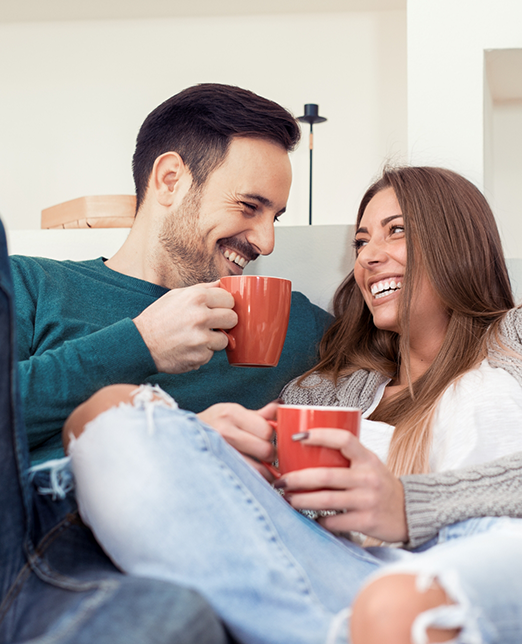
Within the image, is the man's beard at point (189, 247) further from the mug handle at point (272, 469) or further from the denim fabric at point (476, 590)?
the denim fabric at point (476, 590)

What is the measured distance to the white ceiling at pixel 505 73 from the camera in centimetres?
157

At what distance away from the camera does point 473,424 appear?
1.02 meters

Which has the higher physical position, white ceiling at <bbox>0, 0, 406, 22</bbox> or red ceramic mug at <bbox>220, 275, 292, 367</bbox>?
white ceiling at <bbox>0, 0, 406, 22</bbox>

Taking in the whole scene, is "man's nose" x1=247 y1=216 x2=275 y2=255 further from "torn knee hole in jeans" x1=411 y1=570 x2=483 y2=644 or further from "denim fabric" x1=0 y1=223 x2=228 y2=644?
"torn knee hole in jeans" x1=411 y1=570 x2=483 y2=644

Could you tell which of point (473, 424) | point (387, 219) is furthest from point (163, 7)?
point (473, 424)

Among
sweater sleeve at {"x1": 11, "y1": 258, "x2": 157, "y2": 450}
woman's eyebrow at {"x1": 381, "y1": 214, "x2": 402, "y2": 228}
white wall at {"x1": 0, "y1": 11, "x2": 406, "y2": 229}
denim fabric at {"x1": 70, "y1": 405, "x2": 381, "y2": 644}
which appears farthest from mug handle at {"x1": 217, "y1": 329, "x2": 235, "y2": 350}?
white wall at {"x1": 0, "y1": 11, "x2": 406, "y2": 229}

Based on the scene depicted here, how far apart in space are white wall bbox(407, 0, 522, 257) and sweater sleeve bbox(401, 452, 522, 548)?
0.89 metres

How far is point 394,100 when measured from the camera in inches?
111

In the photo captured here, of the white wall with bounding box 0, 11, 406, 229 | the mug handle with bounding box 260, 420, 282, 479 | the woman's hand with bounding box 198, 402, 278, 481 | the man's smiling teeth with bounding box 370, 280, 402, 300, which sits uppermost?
the white wall with bounding box 0, 11, 406, 229

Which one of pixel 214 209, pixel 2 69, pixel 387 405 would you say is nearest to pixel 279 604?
pixel 387 405

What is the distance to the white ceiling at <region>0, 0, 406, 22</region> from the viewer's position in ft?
9.13

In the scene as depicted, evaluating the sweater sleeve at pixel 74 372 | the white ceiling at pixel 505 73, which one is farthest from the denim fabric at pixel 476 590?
the white ceiling at pixel 505 73

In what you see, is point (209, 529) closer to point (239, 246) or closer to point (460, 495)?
point (460, 495)

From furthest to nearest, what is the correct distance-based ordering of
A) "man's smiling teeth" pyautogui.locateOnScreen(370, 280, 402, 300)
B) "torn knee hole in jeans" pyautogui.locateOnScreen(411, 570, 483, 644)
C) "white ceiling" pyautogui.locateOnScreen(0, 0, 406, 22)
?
1. "white ceiling" pyautogui.locateOnScreen(0, 0, 406, 22)
2. "man's smiling teeth" pyautogui.locateOnScreen(370, 280, 402, 300)
3. "torn knee hole in jeans" pyautogui.locateOnScreen(411, 570, 483, 644)
